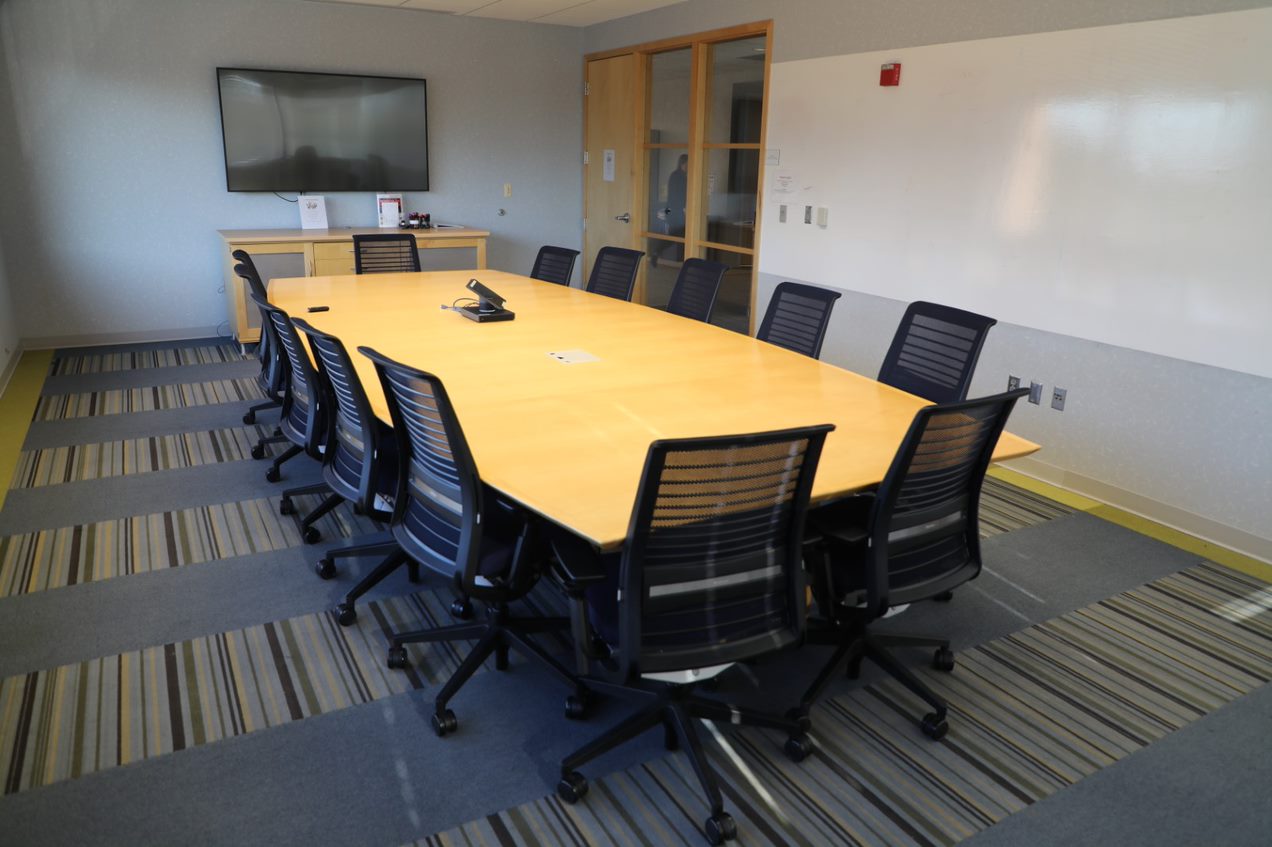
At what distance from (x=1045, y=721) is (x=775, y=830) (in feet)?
3.33

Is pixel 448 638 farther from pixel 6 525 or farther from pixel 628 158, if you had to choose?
pixel 628 158

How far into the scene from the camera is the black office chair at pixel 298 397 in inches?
131

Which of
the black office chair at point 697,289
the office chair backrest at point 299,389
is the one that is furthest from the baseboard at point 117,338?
the black office chair at point 697,289

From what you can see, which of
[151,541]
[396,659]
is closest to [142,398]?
[151,541]

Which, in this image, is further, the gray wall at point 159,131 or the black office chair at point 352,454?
the gray wall at point 159,131

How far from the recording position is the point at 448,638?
2.82 meters

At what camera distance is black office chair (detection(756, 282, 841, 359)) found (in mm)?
4020

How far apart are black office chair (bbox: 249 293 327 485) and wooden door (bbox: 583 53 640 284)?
4631mm

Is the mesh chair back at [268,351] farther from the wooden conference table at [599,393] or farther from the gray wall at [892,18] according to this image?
the gray wall at [892,18]

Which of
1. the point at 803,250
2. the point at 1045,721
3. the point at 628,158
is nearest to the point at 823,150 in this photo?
the point at 803,250

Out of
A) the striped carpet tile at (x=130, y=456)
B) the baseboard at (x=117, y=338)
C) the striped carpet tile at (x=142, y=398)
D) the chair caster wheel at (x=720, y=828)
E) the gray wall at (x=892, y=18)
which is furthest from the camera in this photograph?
the baseboard at (x=117, y=338)

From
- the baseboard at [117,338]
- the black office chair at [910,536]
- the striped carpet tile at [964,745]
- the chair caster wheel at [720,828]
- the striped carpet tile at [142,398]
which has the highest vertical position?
the black office chair at [910,536]

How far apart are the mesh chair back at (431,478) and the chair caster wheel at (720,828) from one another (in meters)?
0.86

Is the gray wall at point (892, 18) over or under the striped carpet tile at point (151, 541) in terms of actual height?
over
